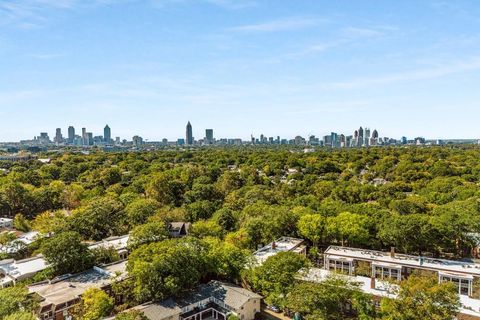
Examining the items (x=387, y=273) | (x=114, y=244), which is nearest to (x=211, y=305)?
(x=387, y=273)

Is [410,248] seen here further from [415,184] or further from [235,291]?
[415,184]

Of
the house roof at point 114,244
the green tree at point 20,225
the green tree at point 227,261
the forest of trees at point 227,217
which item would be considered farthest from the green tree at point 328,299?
the green tree at point 20,225

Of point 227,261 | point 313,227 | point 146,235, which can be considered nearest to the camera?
point 227,261

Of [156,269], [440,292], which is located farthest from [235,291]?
[440,292]

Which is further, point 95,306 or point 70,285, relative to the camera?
point 70,285

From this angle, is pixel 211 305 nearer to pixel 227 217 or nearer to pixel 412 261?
pixel 227 217

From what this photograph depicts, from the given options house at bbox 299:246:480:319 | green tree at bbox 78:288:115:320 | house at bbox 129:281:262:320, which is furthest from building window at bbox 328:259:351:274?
green tree at bbox 78:288:115:320

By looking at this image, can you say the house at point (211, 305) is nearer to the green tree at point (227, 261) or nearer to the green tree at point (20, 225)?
the green tree at point (227, 261)
